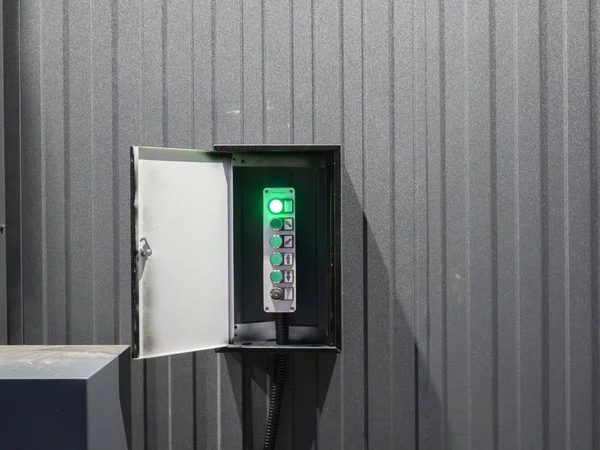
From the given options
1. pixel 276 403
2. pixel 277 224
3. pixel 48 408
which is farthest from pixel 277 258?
pixel 48 408

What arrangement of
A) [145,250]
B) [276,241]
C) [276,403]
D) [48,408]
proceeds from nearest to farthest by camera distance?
[48,408] → [145,250] → [276,241] → [276,403]

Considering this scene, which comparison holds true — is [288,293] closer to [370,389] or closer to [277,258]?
[277,258]

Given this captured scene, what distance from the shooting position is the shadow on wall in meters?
2.15

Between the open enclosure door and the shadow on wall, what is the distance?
293 millimetres

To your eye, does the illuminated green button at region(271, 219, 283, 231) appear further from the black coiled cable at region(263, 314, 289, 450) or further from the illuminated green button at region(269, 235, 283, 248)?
the black coiled cable at region(263, 314, 289, 450)

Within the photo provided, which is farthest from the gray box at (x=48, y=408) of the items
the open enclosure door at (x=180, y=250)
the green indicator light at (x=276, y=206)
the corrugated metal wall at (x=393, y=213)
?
the green indicator light at (x=276, y=206)

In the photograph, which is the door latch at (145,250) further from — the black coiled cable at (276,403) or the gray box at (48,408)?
the black coiled cable at (276,403)

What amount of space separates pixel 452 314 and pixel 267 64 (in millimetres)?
1212

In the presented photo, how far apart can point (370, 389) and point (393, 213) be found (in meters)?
0.69

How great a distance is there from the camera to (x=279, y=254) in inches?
78.6

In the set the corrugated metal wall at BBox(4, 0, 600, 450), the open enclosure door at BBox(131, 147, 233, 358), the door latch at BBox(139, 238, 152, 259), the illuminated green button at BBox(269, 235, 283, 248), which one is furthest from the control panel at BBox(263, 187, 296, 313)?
the door latch at BBox(139, 238, 152, 259)

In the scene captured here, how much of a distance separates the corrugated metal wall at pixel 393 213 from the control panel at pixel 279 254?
0.27 m

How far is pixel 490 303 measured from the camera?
2146mm

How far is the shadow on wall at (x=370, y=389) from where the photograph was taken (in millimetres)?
2152
